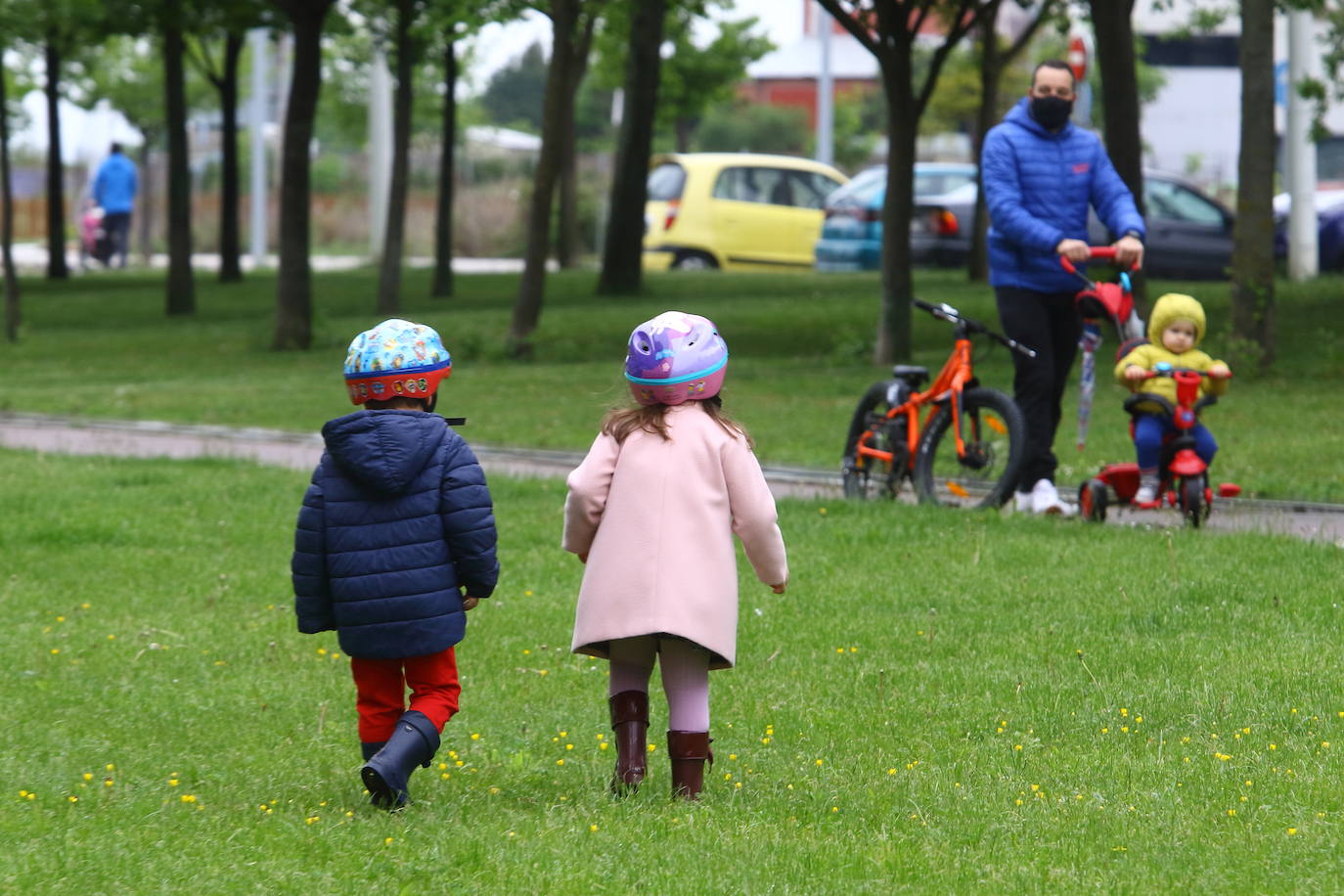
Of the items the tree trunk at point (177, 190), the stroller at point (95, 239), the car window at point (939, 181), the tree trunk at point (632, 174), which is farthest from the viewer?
the stroller at point (95, 239)

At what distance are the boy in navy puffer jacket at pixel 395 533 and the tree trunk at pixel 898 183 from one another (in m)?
12.6

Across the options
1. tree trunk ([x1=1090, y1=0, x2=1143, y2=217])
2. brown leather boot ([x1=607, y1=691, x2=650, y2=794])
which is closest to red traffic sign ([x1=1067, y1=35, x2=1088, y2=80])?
tree trunk ([x1=1090, y1=0, x2=1143, y2=217])

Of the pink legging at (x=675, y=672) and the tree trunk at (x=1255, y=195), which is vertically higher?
the tree trunk at (x=1255, y=195)

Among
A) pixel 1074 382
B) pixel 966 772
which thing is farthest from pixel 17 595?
pixel 1074 382

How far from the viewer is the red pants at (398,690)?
5.14m

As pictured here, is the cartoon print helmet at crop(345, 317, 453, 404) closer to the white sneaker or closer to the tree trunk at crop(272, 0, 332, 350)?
the white sneaker

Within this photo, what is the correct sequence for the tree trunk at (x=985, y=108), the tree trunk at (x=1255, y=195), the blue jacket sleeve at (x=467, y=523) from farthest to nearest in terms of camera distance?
the tree trunk at (x=985, y=108)
the tree trunk at (x=1255, y=195)
the blue jacket sleeve at (x=467, y=523)

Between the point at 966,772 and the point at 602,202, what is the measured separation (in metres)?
38.2

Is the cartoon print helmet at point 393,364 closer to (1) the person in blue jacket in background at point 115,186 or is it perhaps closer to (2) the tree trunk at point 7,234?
(2) the tree trunk at point 7,234

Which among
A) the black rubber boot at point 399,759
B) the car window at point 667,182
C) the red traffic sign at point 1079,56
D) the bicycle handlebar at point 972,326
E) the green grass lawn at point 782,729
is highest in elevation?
the red traffic sign at point 1079,56

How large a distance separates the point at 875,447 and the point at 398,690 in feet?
17.6

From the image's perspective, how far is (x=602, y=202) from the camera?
4297 centimetres

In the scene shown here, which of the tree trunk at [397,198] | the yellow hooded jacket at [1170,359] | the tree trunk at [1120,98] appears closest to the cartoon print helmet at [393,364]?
the yellow hooded jacket at [1170,359]

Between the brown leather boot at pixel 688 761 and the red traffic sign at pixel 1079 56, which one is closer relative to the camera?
the brown leather boot at pixel 688 761
